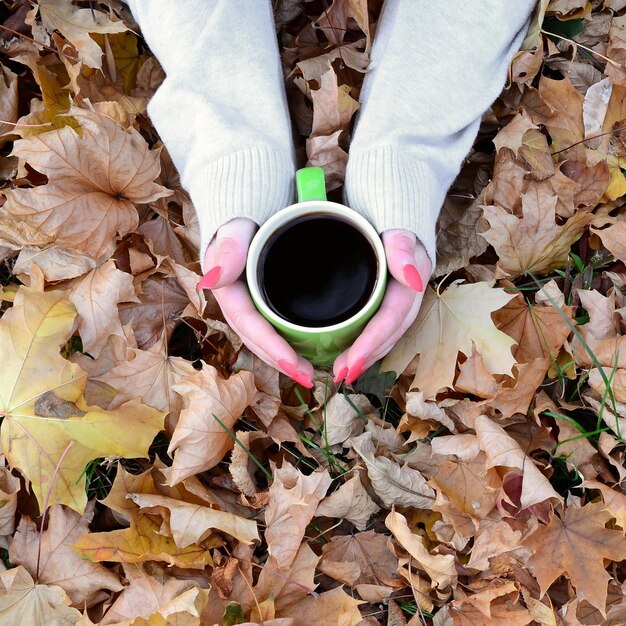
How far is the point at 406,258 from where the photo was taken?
37.4 inches

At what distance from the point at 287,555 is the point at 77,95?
0.97m

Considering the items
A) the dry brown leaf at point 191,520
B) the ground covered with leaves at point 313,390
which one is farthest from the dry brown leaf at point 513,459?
the dry brown leaf at point 191,520

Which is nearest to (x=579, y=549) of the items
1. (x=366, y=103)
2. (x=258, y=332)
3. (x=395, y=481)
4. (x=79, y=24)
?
(x=395, y=481)

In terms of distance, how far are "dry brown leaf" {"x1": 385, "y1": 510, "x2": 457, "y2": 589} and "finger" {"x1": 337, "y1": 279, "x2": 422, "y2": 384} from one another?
11.8 inches

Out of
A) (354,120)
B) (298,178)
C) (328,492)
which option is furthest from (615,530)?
(354,120)

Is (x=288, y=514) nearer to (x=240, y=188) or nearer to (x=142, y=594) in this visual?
(x=142, y=594)

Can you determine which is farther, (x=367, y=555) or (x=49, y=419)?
(x=367, y=555)

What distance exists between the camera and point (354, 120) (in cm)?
129

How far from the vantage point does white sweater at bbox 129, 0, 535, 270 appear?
3.48 ft

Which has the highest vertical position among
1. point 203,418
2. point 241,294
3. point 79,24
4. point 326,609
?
point 79,24

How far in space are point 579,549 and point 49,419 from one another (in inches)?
37.0

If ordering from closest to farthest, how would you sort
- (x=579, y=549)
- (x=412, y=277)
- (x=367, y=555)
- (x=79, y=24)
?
(x=412, y=277) → (x=579, y=549) → (x=367, y=555) → (x=79, y=24)

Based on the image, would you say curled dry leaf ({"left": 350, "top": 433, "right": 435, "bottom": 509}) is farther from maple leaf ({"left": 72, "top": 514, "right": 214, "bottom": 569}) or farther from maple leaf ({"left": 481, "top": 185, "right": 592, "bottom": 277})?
maple leaf ({"left": 481, "top": 185, "right": 592, "bottom": 277})

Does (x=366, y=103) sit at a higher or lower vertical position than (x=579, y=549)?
higher
